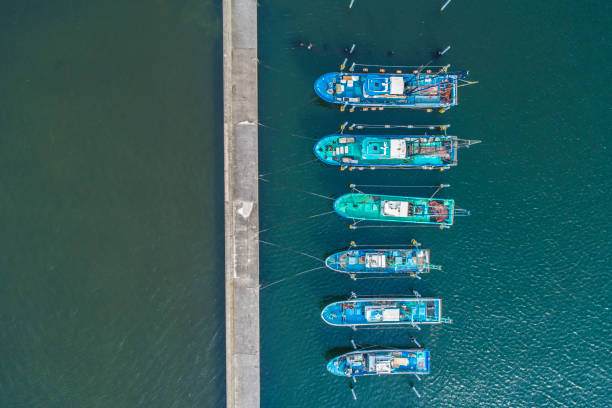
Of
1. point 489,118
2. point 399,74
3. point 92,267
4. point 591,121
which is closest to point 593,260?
point 591,121

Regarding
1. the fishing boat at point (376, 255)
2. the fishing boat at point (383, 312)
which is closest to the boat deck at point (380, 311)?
the fishing boat at point (383, 312)

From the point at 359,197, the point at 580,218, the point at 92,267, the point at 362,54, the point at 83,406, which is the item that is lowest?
the point at 83,406

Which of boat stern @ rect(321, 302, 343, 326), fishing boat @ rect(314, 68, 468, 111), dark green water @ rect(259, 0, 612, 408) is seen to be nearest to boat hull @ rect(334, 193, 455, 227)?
dark green water @ rect(259, 0, 612, 408)

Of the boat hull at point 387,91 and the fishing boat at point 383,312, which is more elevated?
the boat hull at point 387,91

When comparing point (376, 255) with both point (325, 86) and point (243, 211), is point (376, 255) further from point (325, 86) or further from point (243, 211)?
point (325, 86)

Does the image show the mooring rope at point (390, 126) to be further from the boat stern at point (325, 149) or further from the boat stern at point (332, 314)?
the boat stern at point (332, 314)

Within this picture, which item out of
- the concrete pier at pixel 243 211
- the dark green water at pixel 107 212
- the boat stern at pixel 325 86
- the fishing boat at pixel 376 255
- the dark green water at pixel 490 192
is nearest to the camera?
the dark green water at pixel 107 212

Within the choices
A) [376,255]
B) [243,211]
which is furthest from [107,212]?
[376,255]

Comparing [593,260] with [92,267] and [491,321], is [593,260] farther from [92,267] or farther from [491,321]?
[92,267]

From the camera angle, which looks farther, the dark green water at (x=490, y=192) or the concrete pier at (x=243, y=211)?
the dark green water at (x=490, y=192)
